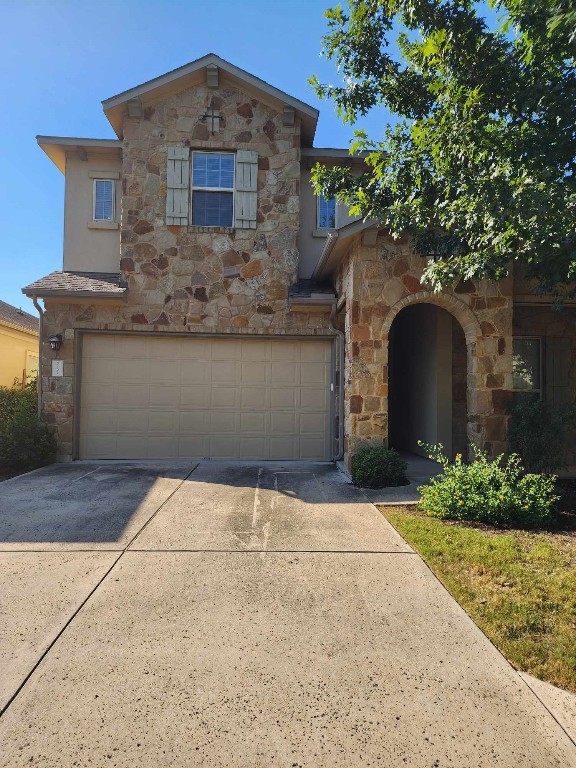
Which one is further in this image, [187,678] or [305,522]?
[305,522]

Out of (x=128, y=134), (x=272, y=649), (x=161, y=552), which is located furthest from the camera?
(x=128, y=134)

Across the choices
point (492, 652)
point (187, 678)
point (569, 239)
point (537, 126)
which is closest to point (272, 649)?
point (187, 678)

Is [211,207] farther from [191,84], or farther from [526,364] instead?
[526,364]

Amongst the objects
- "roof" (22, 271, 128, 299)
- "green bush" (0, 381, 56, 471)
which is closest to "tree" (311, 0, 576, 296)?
"roof" (22, 271, 128, 299)

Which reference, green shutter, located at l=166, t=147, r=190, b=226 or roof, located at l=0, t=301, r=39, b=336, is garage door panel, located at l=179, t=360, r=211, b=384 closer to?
green shutter, located at l=166, t=147, r=190, b=226

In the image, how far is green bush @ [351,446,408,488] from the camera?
21.6ft

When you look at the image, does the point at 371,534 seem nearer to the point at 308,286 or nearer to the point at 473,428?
the point at 473,428

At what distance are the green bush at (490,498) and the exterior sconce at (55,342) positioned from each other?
23.4 ft

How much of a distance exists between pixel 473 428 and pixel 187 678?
6028 mm

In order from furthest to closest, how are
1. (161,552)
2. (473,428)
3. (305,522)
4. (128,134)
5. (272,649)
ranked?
(128,134) → (473,428) → (305,522) → (161,552) → (272,649)

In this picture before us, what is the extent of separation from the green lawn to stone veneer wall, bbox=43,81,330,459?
5.18 metres

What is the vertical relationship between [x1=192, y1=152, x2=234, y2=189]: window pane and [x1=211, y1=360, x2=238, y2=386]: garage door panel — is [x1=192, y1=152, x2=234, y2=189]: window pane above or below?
above

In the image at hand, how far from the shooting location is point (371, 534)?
4605 mm

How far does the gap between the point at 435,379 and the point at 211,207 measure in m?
5.72
